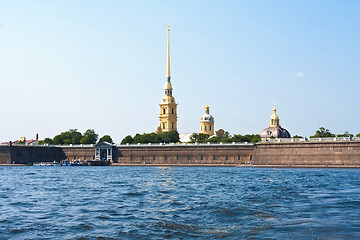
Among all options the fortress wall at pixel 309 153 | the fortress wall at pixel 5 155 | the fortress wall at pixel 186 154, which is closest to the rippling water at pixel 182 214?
the fortress wall at pixel 309 153

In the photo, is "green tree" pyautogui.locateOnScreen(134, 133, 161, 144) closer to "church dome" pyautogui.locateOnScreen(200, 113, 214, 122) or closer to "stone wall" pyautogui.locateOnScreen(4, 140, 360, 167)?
"stone wall" pyautogui.locateOnScreen(4, 140, 360, 167)

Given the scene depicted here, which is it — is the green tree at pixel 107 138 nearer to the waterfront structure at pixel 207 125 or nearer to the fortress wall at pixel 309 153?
the waterfront structure at pixel 207 125

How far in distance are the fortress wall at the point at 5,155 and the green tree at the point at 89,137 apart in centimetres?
2438

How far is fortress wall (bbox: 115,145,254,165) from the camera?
91.0 metres

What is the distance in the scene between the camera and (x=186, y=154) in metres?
97.2

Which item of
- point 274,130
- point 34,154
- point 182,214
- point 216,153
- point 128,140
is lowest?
point 182,214

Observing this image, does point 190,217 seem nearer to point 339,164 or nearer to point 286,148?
point 339,164

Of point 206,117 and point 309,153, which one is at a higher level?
point 206,117

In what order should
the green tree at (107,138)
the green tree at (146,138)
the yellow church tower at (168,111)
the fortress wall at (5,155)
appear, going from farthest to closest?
the yellow church tower at (168,111) < the green tree at (107,138) < the green tree at (146,138) < the fortress wall at (5,155)

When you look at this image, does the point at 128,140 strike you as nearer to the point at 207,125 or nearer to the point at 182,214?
the point at 207,125

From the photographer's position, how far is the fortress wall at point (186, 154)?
3583 inches

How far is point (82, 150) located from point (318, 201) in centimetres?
8977

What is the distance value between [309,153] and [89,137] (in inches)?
2680

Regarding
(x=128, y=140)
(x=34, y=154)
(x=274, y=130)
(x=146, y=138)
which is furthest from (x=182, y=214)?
(x=128, y=140)
